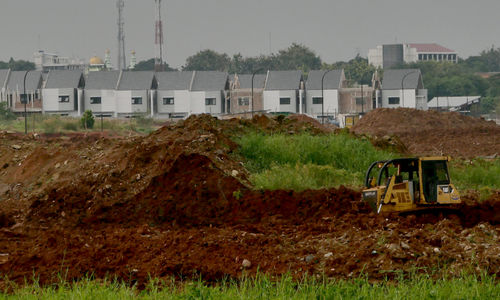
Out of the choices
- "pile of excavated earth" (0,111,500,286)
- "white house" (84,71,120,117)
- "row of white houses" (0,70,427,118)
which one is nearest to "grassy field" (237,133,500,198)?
"pile of excavated earth" (0,111,500,286)

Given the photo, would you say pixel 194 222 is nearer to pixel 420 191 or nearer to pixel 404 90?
pixel 420 191

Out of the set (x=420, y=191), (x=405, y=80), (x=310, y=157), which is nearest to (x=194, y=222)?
(x=420, y=191)

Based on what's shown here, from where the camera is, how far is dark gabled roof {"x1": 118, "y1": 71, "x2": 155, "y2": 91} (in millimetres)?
104125

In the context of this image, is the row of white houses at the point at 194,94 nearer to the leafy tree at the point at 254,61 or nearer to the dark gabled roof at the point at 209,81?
the dark gabled roof at the point at 209,81

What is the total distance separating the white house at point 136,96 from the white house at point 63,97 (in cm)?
478

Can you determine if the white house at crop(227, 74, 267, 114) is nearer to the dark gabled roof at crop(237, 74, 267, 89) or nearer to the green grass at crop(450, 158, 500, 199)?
the dark gabled roof at crop(237, 74, 267, 89)

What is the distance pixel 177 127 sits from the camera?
23984mm

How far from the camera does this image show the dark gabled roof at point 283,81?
106 metres

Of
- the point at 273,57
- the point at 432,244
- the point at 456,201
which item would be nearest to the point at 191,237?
the point at 432,244

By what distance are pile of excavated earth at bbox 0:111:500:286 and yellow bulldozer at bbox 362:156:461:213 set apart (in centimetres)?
32

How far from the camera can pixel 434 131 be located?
49.2 metres

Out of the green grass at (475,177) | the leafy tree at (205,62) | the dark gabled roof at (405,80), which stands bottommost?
the green grass at (475,177)

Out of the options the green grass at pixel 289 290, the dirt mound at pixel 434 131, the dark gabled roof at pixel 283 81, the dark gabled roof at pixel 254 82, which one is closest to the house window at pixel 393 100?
the dark gabled roof at pixel 283 81

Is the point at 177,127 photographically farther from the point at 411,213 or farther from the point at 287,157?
the point at 411,213
